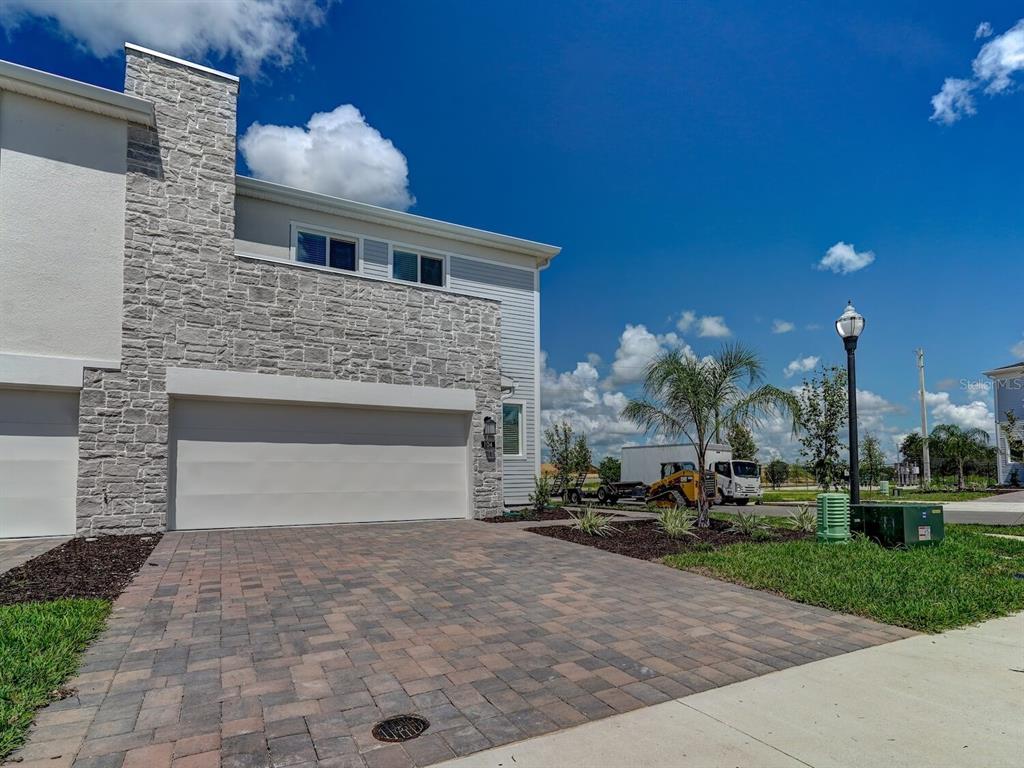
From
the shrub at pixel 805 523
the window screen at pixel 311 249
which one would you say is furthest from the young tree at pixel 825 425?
the window screen at pixel 311 249

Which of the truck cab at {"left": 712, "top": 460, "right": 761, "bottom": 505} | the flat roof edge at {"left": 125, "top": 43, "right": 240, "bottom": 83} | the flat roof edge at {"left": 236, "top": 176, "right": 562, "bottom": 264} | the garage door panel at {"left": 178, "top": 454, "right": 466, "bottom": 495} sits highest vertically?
the flat roof edge at {"left": 125, "top": 43, "right": 240, "bottom": 83}

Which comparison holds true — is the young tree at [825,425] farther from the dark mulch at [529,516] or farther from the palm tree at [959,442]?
the palm tree at [959,442]

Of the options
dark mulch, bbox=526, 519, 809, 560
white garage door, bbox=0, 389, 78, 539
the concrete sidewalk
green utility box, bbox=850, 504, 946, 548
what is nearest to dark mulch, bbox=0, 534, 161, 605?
white garage door, bbox=0, 389, 78, 539

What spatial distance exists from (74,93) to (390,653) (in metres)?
10.9

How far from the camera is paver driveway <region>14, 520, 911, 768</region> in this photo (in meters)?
3.32

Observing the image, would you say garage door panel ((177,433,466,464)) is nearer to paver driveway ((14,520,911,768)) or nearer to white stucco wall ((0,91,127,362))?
white stucco wall ((0,91,127,362))

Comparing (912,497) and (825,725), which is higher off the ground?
(825,725)

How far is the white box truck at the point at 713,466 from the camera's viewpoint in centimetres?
2572

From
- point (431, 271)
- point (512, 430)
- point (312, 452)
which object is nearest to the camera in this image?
point (312, 452)

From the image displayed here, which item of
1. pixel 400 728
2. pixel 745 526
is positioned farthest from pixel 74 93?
pixel 745 526

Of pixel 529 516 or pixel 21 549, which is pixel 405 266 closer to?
pixel 529 516

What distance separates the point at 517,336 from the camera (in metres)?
17.1

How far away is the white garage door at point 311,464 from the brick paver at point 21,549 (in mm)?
1865

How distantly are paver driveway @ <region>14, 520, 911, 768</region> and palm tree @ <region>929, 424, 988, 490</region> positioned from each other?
35.7m
